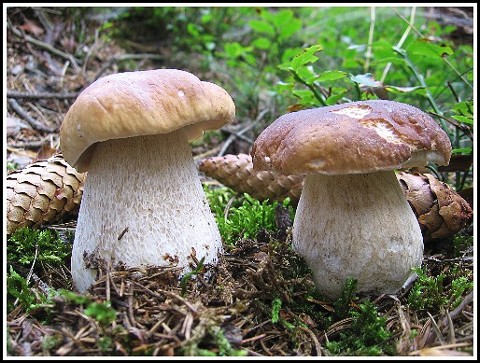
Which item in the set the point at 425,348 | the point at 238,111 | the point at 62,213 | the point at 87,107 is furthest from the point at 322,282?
the point at 238,111

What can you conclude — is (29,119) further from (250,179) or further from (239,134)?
(250,179)

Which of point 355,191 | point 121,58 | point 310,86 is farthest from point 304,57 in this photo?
point 121,58

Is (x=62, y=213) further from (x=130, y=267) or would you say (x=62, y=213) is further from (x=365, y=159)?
(x=365, y=159)

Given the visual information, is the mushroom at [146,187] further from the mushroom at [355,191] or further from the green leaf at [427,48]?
the green leaf at [427,48]

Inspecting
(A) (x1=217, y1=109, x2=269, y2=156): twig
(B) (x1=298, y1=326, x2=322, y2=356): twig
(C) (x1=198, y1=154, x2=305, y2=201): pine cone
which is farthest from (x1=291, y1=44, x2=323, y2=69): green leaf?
(B) (x1=298, y1=326, x2=322, y2=356): twig

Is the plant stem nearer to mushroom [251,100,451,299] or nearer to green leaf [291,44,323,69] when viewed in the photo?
green leaf [291,44,323,69]

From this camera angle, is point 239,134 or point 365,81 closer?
point 365,81

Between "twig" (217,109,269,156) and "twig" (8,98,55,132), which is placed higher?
"twig" (8,98,55,132)
